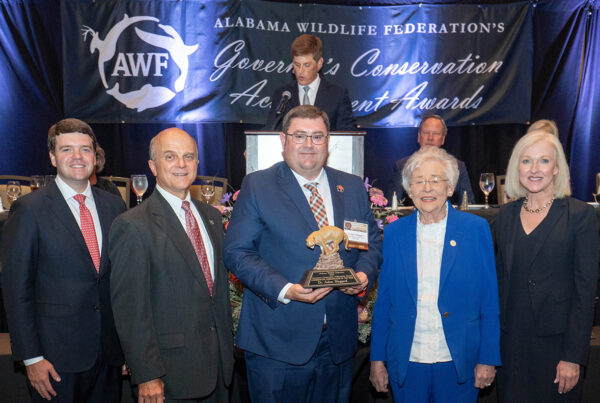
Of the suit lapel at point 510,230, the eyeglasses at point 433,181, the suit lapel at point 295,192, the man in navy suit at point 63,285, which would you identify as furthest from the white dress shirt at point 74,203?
the suit lapel at point 510,230

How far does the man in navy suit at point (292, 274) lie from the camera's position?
6.97 ft

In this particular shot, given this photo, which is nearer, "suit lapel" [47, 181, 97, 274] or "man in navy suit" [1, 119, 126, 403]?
"man in navy suit" [1, 119, 126, 403]

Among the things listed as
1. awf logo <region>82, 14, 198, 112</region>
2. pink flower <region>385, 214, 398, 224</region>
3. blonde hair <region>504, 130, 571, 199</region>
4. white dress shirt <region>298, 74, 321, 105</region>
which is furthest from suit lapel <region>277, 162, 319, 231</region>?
awf logo <region>82, 14, 198, 112</region>

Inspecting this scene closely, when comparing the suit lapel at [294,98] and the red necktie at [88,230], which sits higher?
the suit lapel at [294,98]

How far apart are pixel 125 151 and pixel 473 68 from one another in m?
4.91

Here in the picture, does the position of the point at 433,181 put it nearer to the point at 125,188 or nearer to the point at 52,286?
the point at 52,286

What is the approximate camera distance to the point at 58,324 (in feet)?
7.25

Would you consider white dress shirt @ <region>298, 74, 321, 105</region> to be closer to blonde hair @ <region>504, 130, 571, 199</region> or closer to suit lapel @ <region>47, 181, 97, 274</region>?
blonde hair @ <region>504, 130, 571, 199</region>

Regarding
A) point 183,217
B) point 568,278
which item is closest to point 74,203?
point 183,217

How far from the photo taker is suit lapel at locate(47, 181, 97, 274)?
7.34ft

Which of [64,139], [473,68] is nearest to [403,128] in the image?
[473,68]

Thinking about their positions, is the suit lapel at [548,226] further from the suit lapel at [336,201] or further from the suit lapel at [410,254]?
the suit lapel at [336,201]

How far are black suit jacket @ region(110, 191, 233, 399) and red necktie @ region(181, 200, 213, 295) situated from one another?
53 millimetres

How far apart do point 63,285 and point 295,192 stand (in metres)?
1.11
